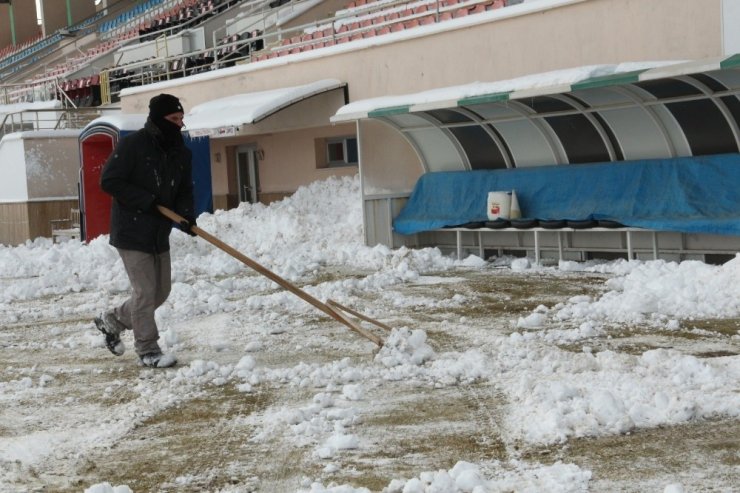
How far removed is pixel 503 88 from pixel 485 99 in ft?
1.26

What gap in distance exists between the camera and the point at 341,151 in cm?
2066

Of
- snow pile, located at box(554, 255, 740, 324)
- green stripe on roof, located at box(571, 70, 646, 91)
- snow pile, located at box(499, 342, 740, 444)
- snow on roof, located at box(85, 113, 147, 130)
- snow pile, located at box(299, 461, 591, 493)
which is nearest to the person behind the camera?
snow pile, located at box(299, 461, 591, 493)

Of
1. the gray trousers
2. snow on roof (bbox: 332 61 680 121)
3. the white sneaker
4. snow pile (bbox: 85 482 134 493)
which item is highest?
snow on roof (bbox: 332 61 680 121)

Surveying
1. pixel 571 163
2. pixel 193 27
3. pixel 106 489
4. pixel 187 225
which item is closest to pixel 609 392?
pixel 106 489

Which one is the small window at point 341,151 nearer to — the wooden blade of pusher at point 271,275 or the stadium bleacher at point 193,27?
the stadium bleacher at point 193,27

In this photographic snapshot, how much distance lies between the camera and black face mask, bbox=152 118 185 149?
7.75m

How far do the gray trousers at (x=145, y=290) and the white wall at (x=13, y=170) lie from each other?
17.3 metres

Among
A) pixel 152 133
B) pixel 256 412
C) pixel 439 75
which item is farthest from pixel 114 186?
pixel 439 75

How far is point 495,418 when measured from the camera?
578cm

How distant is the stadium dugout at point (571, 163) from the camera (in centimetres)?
1180

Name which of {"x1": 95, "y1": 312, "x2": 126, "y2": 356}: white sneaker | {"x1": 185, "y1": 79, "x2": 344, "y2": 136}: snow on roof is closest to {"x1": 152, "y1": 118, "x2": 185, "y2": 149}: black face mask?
{"x1": 95, "y1": 312, "x2": 126, "y2": 356}: white sneaker

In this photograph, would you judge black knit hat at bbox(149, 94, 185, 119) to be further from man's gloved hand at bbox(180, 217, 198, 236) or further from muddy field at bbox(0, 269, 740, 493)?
muddy field at bbox(0, 269, 740, 493)

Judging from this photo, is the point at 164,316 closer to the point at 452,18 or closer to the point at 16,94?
the point at 452,18

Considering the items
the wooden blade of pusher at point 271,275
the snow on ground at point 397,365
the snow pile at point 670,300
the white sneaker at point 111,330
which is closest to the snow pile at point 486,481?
the snow on ground at point 397,365
